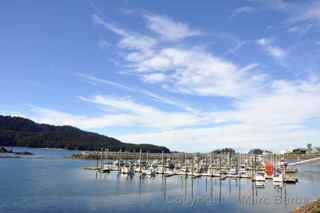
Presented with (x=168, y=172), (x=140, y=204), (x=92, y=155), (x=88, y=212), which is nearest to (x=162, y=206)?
(x=140, y=204)

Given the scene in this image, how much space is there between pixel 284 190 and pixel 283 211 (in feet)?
83.0

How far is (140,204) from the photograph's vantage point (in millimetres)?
52344

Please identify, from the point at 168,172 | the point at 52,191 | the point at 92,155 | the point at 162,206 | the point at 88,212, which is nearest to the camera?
the point at 88,212

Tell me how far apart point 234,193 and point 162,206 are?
20977 mm

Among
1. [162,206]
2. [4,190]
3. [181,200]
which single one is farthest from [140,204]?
[4,190]

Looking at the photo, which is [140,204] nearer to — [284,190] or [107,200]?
[107,200]

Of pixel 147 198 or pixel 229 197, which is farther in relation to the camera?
pixel 229 197

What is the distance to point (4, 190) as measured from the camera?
63.9m

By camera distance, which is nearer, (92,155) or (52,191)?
(52,191)

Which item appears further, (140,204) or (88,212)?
(140,204)

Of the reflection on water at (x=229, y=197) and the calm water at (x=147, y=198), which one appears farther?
the reflection on water at (x=229, y=197)

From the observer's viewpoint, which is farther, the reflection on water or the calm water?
the reflection on water

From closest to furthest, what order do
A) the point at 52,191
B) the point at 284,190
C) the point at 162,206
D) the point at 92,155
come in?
the point at 162,206, the point at 52,191, the point at 284,190, the point at 92,155

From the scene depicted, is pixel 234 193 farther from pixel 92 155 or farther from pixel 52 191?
pixel 92 155
